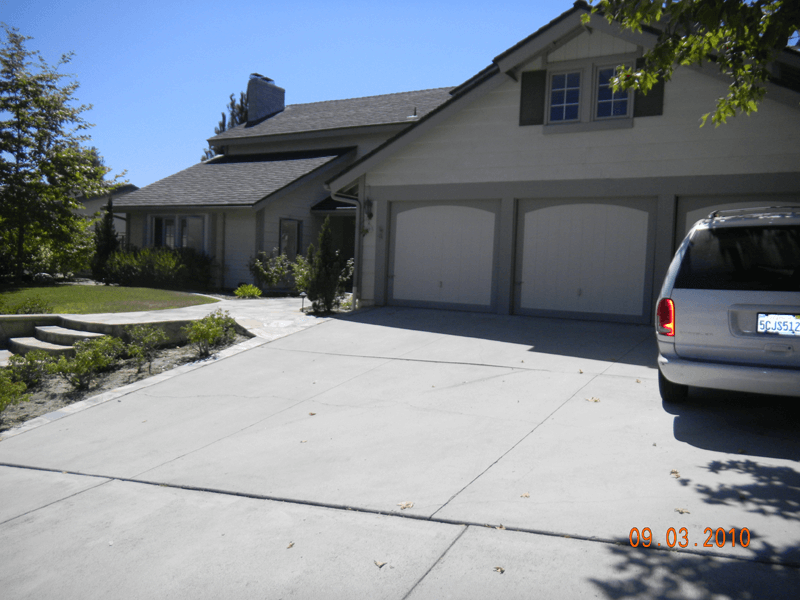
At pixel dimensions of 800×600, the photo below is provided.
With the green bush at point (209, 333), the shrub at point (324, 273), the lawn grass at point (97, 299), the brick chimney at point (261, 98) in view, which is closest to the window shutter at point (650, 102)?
the shrub at point (324, 273)

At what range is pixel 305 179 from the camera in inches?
800

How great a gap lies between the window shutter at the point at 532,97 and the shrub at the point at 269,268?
9493mm

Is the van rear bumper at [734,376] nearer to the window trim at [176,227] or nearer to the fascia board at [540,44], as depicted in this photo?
the fascia board at [540,44]

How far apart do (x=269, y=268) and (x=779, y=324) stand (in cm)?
1551

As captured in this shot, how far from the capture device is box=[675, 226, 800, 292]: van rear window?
535 centimetres

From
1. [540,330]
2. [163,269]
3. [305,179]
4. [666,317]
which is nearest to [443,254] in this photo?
[540,330]

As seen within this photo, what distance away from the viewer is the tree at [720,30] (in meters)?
5.33

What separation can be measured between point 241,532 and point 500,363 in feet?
16.6

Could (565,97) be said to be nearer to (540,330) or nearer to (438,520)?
(540,330)

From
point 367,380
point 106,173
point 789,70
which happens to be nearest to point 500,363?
point 367,380

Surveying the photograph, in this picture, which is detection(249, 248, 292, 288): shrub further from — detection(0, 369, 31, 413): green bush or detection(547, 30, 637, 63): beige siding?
detection(0, 369, 31, 413): green bush
